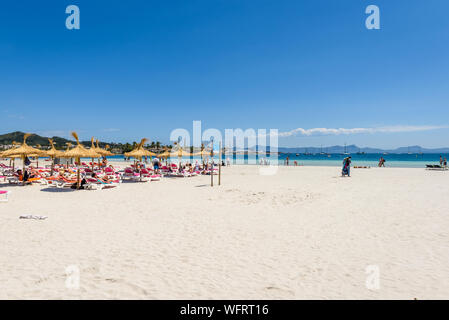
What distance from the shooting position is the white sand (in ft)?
11.1

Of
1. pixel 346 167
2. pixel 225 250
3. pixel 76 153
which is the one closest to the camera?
pixel 225 250

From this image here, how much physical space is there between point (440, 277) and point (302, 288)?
2.19 meters

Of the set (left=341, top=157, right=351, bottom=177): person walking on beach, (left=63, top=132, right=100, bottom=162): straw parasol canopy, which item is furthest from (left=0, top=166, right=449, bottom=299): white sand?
(left=341, top=157, right=351, bottom=177): person walking on beach

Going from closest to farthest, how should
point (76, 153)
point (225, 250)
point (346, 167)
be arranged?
point (225, 250) < point (76, 153) < point (346, 167)

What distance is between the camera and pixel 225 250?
4699 millimetres

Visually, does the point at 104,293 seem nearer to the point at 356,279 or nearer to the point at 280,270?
the point at 280,270

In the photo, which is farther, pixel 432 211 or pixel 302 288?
pixel 432 211

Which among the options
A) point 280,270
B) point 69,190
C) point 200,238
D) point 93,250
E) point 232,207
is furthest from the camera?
point 69,190

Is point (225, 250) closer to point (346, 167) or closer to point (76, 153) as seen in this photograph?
point (76, 153)

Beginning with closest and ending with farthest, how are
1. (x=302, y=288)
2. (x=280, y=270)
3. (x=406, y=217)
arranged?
1. (x=302, y=288)
2. (x=280, y=270)
3. (x=406, y=217)

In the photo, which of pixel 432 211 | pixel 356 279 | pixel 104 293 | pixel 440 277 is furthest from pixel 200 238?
pixel 432 211

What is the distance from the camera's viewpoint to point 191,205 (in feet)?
28.2

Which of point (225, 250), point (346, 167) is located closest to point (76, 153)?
Answer: point (225, 250)

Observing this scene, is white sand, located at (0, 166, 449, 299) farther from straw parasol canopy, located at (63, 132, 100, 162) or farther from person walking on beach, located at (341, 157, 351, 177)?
person walking on beach, located at (341, 157, 351, 177)
